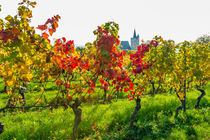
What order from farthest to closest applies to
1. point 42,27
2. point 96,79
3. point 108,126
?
point 108,126 < point 96,79 < point 42,27

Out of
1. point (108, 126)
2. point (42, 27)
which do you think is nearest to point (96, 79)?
point (42, 27)

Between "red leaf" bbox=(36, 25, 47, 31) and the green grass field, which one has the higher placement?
"red leaf" bbox=(36, 25, 47, 31)

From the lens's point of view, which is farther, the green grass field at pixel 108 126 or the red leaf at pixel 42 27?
the green grass field at pixel 108 126

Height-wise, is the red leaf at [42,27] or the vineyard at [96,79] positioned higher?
the red leaf at [42,27]

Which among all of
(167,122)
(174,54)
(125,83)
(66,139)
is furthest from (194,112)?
(66,139)

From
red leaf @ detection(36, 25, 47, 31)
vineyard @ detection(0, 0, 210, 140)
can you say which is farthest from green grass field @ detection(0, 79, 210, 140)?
red leaf @ detection(36, 25, 47, 31)

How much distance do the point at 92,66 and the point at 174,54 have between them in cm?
379

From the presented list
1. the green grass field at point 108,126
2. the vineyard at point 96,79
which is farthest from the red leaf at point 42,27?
the green grass field at point 108,126

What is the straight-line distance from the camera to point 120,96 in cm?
1026

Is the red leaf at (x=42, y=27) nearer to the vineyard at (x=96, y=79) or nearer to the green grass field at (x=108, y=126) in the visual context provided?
the vineyard at (x=96, y=79)

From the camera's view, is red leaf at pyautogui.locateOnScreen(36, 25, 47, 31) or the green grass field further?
the green grass field

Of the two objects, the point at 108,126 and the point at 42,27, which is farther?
the point at 108,126

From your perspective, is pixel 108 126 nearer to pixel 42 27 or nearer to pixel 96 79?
pixel 96 79

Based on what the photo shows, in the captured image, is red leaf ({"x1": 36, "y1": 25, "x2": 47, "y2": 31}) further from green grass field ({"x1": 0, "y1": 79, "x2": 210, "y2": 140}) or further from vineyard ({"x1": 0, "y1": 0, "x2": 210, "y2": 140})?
green grass field ({"x1": 0, "y1": 79, "x2": 210, "y2": 140})
